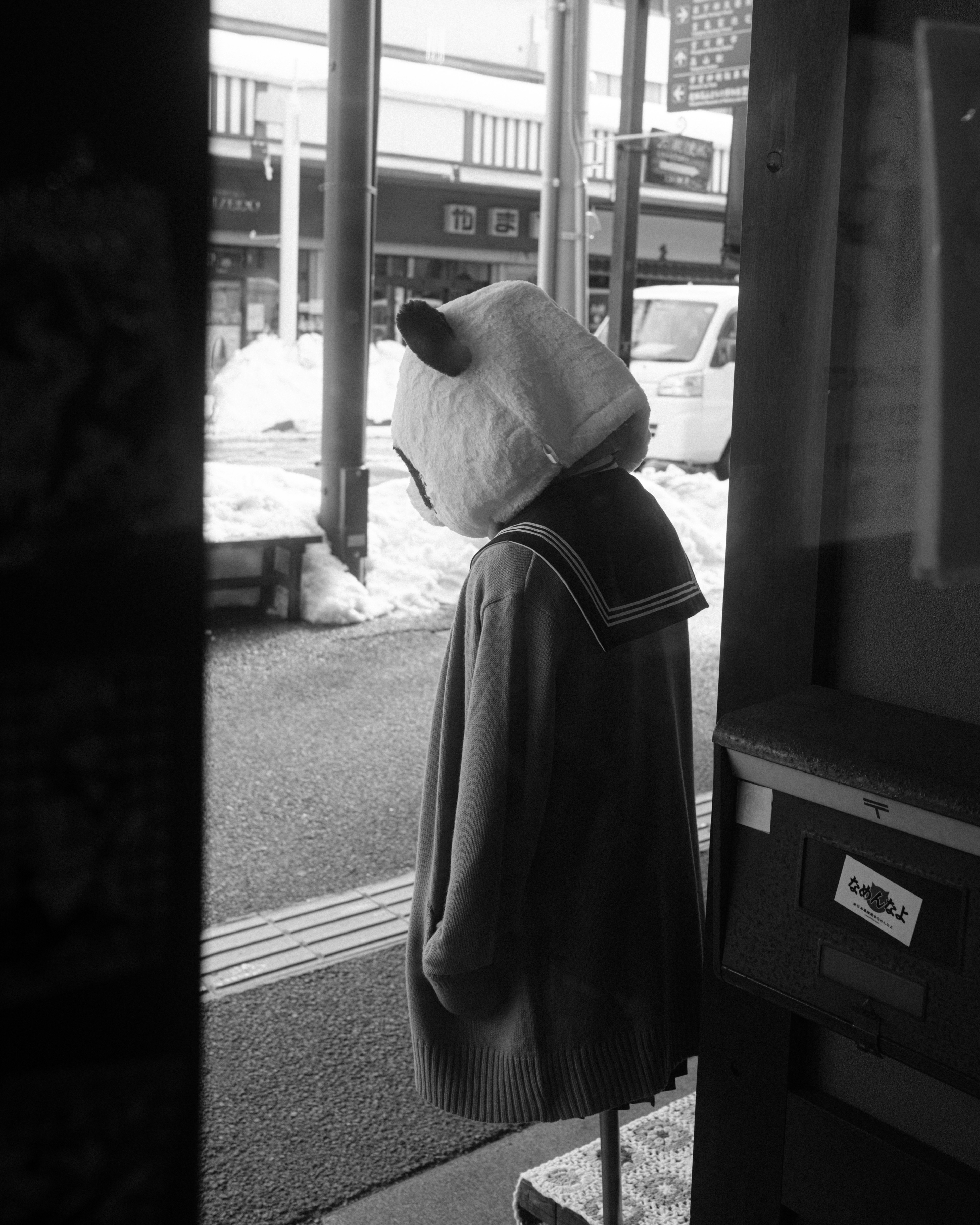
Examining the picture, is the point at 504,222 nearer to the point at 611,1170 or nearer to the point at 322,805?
the point at 322,805

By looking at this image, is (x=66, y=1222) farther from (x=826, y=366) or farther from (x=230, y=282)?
(x=230, y=282)

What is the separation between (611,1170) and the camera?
212 cm

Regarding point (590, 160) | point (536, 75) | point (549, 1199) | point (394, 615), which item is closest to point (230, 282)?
point (536, 75)

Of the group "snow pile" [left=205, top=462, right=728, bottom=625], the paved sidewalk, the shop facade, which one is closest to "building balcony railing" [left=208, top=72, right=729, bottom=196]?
the shop facade

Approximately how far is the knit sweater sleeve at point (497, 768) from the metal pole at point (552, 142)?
7989 millimetres

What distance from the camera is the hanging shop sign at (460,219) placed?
684 inches

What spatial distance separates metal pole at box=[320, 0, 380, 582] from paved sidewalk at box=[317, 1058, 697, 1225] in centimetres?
550

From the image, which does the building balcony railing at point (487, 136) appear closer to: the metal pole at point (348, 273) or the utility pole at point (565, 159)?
the utility pole at point (565, 159)

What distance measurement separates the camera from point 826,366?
1.79m

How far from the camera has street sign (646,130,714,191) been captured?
36.7 ft

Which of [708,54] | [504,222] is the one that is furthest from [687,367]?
[708,54]

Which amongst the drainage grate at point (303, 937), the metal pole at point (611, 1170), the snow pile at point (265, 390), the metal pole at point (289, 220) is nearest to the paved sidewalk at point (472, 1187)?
the metal pole at point (611, 1170)

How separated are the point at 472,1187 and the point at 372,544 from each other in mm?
6606

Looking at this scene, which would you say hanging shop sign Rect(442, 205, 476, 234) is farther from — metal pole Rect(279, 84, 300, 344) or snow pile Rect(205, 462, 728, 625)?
snow pile Rect(205, 462, 728, 625)
